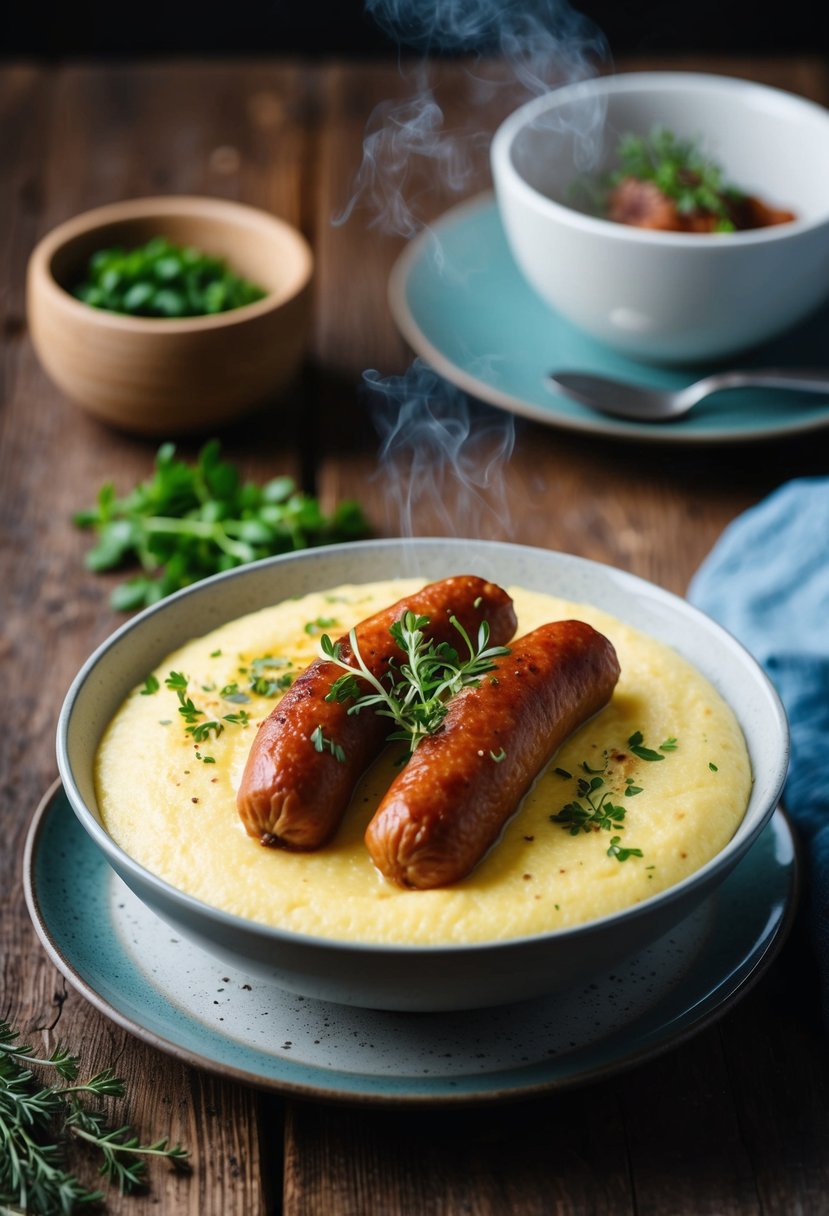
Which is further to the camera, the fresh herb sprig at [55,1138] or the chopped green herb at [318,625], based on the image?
the chopped green herb at [318,625]

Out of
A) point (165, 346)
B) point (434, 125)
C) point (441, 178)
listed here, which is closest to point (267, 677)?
point (165, 346)

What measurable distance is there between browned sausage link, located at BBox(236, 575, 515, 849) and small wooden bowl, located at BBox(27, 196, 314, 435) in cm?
178

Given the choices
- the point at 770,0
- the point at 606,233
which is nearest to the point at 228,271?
the point at 606,233

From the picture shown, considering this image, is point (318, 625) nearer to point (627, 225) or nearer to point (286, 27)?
point (627, 225)

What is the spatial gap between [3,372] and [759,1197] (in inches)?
138

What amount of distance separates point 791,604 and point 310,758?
1650mm

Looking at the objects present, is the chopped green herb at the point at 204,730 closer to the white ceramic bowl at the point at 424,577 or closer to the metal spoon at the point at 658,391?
the white ceramic bowl at the point at 424,577

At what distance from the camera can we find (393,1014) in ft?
7.27

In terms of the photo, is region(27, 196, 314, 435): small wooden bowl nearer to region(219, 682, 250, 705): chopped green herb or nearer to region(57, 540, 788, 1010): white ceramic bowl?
region(57, 540, 788, 1010): white ceramic bowl

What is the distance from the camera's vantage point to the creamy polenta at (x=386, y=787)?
6.75 feet

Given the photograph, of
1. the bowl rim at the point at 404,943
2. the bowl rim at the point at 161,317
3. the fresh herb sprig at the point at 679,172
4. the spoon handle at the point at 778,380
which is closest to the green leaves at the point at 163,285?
the bowl rim at the point at 161,317

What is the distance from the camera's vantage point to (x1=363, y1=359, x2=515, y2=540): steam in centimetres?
382

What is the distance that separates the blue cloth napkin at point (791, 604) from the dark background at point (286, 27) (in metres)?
4.47

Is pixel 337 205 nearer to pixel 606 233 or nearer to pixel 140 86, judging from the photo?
pixel 140 86
